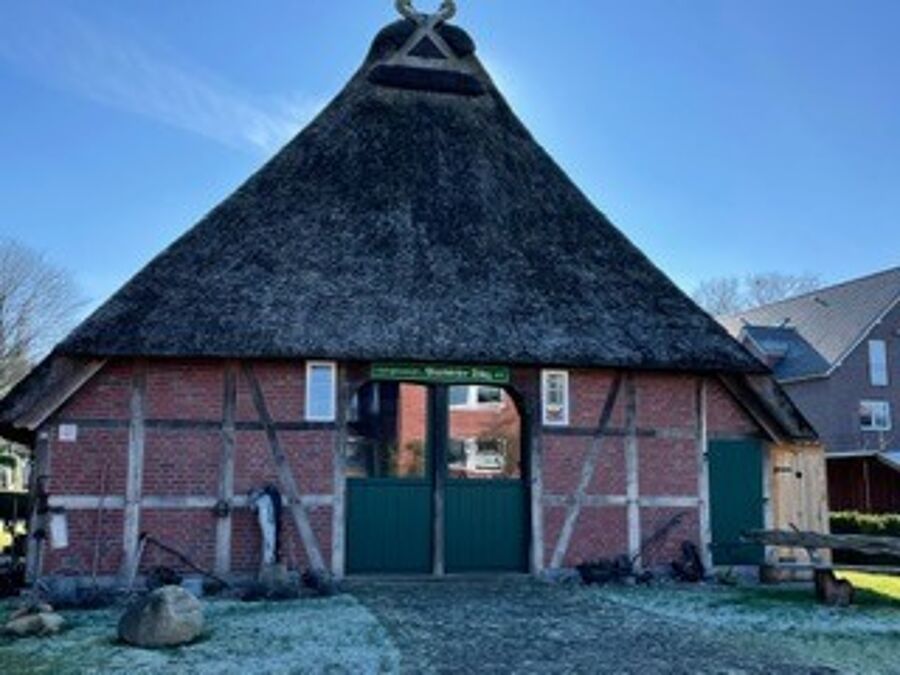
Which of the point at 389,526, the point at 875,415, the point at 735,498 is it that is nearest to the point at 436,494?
the point at 389,526

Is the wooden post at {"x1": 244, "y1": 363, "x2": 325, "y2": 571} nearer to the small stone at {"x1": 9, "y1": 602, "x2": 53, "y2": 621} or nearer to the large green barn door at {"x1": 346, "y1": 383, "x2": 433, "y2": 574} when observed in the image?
the large green barn door at {"x1": 346, "y1": 383, "x2": 433, "y2": 574}

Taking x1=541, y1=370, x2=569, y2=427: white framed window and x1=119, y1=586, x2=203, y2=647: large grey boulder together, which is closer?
x1=119, y1=586, x2=203, y2=647: large grey boulder

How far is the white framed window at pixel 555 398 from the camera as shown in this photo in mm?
12625

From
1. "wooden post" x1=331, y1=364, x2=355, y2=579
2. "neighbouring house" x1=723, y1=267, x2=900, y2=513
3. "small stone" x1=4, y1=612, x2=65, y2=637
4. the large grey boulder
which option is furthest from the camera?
"neighbouring house" x1=723, y1=267, x2=900, y2=513

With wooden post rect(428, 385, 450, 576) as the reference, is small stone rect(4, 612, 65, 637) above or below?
below

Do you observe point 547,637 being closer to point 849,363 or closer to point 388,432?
point 388,432

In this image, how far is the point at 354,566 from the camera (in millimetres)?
11930

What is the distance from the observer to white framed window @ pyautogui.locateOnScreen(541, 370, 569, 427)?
12.6 metres

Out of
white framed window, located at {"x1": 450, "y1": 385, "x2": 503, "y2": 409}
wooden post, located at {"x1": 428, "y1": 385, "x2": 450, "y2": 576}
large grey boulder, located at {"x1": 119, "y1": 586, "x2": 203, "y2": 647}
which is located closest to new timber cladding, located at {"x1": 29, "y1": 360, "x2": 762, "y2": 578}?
white framed window, located at {"x1": 450, "y1": 385, "x2": 503, "y2": 409}

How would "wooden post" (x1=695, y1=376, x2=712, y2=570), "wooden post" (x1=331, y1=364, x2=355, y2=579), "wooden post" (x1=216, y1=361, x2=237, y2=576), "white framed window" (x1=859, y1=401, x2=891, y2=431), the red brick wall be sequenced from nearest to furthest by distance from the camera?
"wooden post" (x1=216, y1=361, x2=237, y2=576)
"wooden post" (x1=331, y1=364, x2=355, y2=579)
the red brick wall
"wooden post" (x1=695, y1=376, x2=712, y2=570)
"white framed window" (x1=859, y1=401, x2=891, y2=431)

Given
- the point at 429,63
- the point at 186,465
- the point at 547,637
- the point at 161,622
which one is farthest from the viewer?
the point at 429,63

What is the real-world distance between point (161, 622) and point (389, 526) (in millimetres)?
4456

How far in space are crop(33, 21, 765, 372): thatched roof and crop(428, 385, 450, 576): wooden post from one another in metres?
1.02

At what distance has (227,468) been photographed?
1156 centimetres
